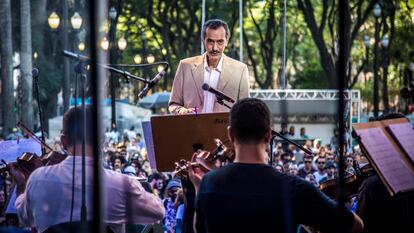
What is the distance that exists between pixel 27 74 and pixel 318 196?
2634 cm

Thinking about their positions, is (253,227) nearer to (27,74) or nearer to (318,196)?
(318,196)

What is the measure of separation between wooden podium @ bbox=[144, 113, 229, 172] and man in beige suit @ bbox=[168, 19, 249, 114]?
768 millimetres

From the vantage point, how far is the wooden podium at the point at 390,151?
6.97 meters

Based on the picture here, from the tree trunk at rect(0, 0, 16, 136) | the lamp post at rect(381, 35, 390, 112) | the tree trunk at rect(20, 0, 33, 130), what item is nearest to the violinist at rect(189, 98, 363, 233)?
the tree trunk at rect(20, 0, 33, 130)

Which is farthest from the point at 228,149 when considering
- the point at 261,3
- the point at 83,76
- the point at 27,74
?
the point at 261,3

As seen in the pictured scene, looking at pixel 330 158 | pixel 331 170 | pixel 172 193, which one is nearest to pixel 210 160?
→ pixel 172 193

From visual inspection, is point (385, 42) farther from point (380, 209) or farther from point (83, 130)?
point (83, 130)

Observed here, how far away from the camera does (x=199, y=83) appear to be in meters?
9.70

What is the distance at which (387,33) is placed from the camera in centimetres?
4581

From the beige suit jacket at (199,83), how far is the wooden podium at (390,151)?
2.44 m

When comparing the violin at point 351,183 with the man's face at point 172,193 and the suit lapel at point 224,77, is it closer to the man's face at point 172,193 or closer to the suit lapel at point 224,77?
the suit lapel at point 224,77

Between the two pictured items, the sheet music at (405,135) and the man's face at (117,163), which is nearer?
the sheet music at (405,135)

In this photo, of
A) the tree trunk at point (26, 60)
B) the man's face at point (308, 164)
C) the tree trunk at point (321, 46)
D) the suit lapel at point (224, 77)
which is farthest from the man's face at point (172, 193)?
the tree trunk at point (321, 46)

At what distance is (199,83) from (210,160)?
7.80 ft
